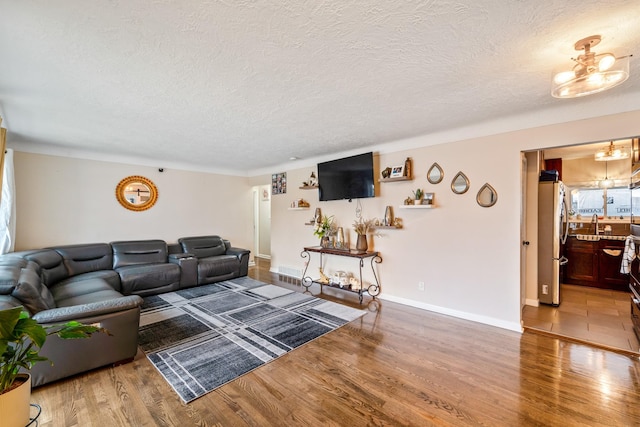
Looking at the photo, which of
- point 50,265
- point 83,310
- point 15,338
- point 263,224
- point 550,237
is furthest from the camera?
point 263,224

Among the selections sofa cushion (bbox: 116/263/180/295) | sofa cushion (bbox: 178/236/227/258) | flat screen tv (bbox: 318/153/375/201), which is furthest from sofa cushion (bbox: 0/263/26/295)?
flat screen tv (bbox: 318/153/375/201)

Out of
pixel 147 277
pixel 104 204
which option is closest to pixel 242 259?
pixel 147 277

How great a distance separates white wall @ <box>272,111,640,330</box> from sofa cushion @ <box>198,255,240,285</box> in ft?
9.10

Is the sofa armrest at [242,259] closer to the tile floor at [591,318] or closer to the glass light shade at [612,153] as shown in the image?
the tile floor at [591,318]

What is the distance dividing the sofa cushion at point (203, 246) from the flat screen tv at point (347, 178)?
8.25 feet

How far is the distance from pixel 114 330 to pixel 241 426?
1397 millimetres

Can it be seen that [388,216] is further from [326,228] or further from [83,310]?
[83,310]

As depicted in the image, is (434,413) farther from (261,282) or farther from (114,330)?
(261,282)

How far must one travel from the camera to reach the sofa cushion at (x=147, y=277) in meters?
3.98

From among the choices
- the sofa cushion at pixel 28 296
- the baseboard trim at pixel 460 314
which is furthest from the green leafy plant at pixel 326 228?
the sofa cushion at pixel 28 296

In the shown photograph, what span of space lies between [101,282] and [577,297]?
6.74 meters

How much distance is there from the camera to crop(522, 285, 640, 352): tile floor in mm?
2707

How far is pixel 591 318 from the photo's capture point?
10.5 ft

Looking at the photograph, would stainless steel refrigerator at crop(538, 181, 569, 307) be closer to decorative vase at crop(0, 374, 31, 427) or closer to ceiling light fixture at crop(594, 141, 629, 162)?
ceiling light fixture at crop(594, 141, 629, 162)
